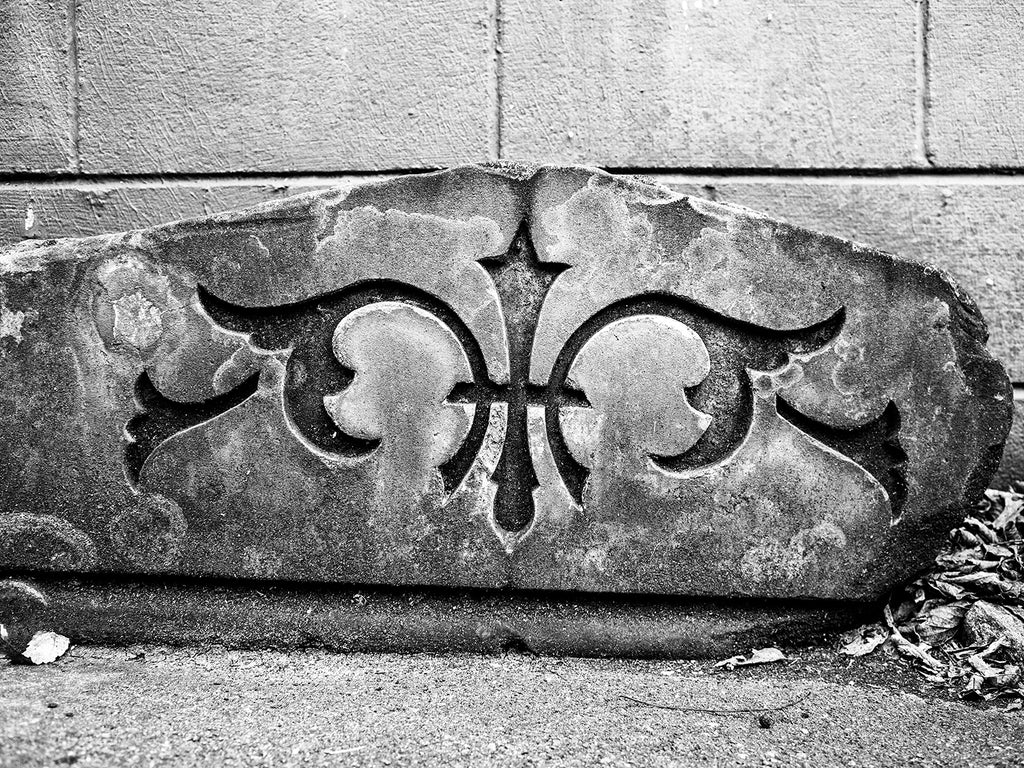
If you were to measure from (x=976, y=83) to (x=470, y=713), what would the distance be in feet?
7.20

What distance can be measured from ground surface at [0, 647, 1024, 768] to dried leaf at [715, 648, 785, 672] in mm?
24

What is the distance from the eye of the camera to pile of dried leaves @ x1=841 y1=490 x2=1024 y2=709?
65.3 inches

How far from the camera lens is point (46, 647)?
172 centimetres

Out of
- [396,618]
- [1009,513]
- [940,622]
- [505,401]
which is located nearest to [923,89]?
[1009,513]

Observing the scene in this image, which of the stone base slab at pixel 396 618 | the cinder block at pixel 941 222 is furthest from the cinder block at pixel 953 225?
the stone base slab at pixel 396 618

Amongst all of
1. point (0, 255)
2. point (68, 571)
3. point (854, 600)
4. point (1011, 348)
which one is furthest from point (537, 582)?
point (1011, 348)

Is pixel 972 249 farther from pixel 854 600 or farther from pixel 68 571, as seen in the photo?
pixel 68 571

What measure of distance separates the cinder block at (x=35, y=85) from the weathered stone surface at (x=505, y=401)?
92 cm

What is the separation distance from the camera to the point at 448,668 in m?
1.66

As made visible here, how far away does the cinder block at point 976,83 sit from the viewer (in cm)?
233

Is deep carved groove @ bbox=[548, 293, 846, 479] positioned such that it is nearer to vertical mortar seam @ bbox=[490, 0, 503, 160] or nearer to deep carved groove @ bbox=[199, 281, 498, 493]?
deep carved groove @ bbox=[199, 281, 498, 493]

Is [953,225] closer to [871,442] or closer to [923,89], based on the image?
[923,89]

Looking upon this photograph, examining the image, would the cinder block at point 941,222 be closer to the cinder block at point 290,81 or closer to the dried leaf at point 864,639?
the cinder block at point 290,81

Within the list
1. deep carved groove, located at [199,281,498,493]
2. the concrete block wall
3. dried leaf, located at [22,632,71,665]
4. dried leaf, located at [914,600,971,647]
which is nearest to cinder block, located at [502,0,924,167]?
the concrete block wall
